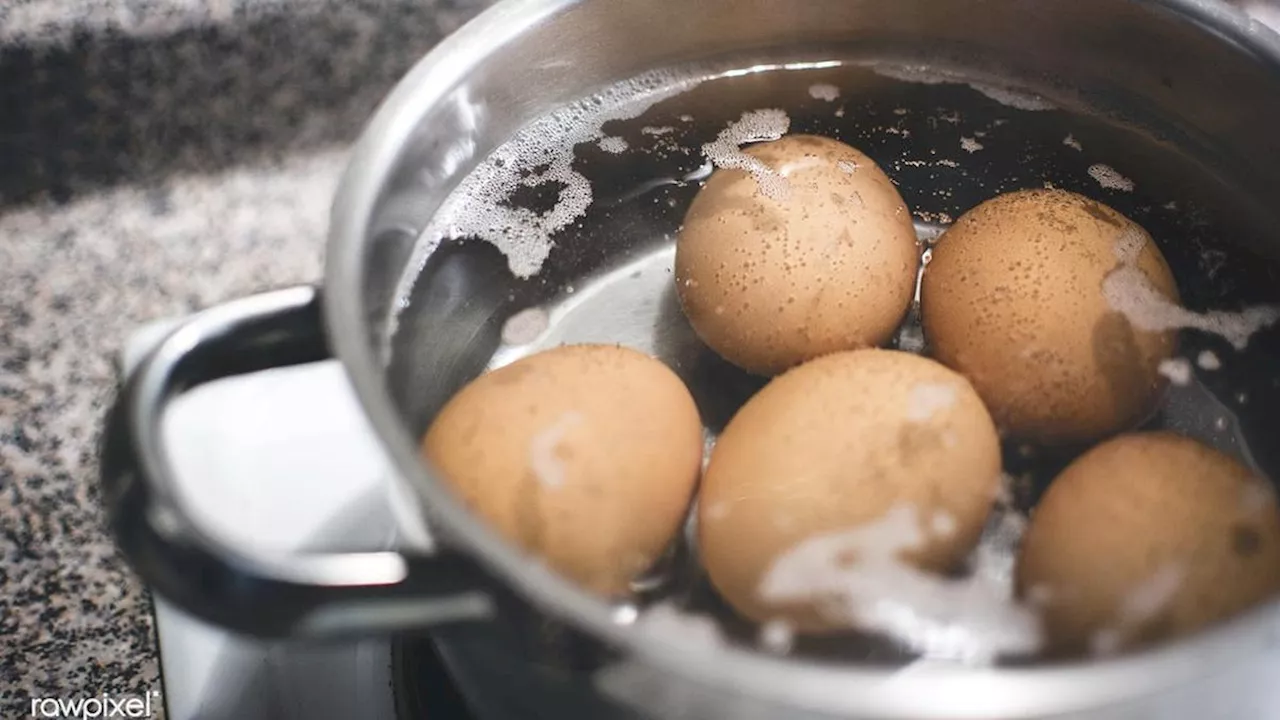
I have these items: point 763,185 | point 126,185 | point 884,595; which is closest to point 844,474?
point 884,595

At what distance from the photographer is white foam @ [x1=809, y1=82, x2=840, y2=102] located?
68 cm

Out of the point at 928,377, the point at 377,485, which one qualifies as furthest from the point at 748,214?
the point at 377,485

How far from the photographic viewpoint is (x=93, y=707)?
66cm

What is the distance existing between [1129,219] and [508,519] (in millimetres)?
395

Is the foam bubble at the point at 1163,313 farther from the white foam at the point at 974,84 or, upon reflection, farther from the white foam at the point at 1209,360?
the white foam at the point at 974,84

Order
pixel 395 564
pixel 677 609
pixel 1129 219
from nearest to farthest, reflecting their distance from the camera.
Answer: pixel 395 564
pixel 677 609
pixel 1129 219

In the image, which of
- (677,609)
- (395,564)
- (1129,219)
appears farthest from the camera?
(1129,219)

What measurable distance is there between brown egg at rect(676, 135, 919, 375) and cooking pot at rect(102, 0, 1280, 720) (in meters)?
0.06

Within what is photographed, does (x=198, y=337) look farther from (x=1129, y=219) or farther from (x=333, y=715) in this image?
(x=1129, y=219)

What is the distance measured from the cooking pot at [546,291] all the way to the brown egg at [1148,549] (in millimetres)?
43

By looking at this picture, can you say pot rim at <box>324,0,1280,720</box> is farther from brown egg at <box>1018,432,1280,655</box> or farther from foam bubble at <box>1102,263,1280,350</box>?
foam bubble at <box>1102,263,1280,350</box>

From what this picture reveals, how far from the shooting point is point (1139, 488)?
0.48m

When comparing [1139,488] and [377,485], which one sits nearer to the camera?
[1139,488]

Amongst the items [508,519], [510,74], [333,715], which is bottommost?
[333,715]
